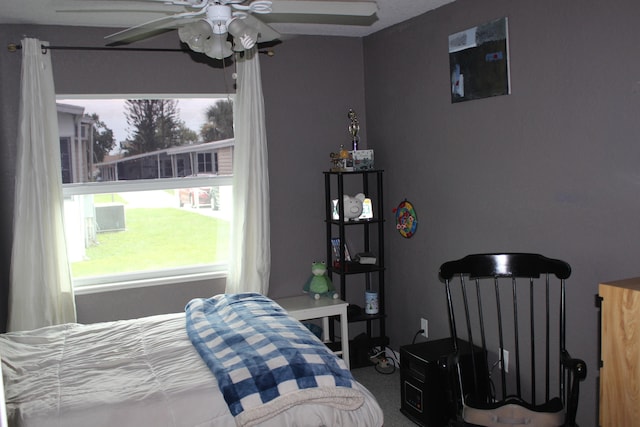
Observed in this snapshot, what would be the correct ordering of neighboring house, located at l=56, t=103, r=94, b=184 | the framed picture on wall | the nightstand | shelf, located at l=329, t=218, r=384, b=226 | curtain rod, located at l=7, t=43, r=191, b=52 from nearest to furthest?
the framed picture on wall
curtain rod, located at l=7, t=43, r=191, b=52
neighboring house, located at l=56, t=103, r=94, b=184
the nightstand
shelf, located at l=329, t=218, r=384, b=226

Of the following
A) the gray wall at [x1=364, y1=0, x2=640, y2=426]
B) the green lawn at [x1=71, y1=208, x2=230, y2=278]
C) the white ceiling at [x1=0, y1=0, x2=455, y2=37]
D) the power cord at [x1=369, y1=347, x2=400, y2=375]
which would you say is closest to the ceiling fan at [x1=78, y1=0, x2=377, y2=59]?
the white ceiling at [x1=0, y1=0, x2=455, y2=37]

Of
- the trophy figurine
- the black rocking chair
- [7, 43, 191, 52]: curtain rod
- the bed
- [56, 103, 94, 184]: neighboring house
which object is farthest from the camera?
the trophy figurine

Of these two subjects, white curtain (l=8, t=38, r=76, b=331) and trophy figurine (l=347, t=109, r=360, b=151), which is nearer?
white curtain (l=8, t=38, r=76, b=331)

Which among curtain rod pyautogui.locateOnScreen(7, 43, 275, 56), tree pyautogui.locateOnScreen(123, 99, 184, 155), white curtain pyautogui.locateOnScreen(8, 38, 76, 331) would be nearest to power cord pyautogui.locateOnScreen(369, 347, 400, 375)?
tree pyautogui.locateOnScreen(123, 99, 184, 155)

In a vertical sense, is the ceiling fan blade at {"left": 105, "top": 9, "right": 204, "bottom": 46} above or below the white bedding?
above

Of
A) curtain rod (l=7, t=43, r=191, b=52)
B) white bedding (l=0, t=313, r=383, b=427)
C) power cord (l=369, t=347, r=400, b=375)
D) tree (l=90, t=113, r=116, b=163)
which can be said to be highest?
curtain rod (l=7, t=43, r=191, b=52)

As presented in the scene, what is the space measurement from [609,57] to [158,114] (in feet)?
9.17

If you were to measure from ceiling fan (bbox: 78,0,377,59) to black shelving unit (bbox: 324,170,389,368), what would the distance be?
190cm

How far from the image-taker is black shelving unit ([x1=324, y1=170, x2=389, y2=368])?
166 inches

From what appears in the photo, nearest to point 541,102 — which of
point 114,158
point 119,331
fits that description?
point 119,331

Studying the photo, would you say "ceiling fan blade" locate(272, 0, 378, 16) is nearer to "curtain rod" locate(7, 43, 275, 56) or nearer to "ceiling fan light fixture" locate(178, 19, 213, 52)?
"ceiling fan light fixture" locate(178, 19, 213, 52)

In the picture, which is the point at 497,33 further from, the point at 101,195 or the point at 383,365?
the point at 101,195

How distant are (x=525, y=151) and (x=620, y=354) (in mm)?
1283

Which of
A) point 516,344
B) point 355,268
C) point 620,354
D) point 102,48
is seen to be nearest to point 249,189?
point 355,268
